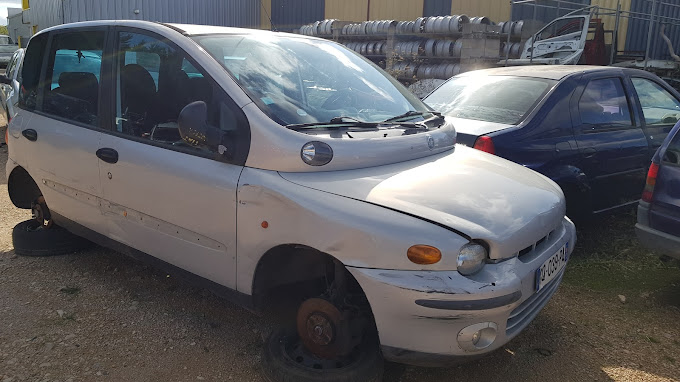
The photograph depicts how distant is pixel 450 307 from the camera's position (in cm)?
221

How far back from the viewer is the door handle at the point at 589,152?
14.7 feet

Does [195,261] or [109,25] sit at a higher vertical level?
[109,25]

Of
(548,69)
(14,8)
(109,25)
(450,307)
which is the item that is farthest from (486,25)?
(14,8)

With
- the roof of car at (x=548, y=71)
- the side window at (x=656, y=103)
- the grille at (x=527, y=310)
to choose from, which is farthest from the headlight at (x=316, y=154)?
the side window at (x=656, y=103)

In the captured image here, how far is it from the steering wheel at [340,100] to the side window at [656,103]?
11.1ft

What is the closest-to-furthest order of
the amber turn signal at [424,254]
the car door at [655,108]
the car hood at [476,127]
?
the amber turn signal at [424,254] → the car hood at [476,127] → the car door at [655,108]

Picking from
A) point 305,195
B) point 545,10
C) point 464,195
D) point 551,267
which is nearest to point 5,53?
point 545,10

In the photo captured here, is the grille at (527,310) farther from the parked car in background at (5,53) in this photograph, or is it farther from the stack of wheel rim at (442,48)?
the parked car in background at (5,53)

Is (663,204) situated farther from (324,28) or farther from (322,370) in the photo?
(324,28)

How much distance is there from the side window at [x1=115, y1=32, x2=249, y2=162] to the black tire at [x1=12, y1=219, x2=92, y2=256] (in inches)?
62.2

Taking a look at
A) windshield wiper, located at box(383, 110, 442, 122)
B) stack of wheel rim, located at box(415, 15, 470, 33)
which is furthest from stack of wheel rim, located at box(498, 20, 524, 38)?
windshield wiper, located at box(383, 110, 442, 122)

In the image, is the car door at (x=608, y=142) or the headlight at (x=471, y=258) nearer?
the headlight at (x=471, y=258)

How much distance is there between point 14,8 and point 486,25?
21349mm

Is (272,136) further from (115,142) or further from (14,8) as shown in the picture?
(14,8)
